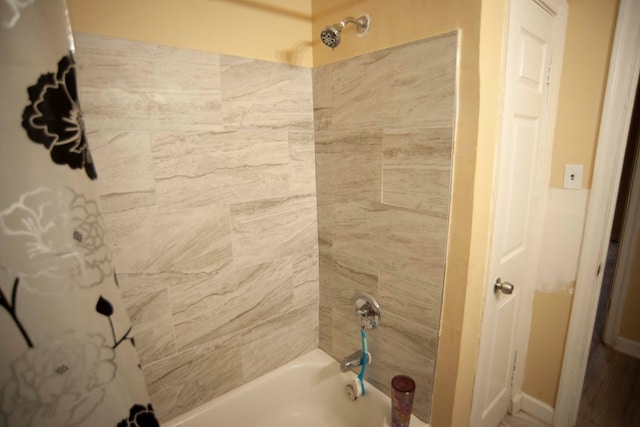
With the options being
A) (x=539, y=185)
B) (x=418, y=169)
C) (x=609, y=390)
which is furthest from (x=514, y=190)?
Answer: (x=609, y=390)

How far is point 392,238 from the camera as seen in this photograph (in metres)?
1.14

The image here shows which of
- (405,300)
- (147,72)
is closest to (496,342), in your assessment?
(405,300)

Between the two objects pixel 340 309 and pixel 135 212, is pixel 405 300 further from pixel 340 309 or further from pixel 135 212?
pixel 135 212

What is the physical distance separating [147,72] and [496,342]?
1.70 meters

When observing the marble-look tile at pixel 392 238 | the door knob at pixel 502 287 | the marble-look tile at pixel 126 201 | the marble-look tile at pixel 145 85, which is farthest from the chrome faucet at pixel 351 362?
the marble-look tile at pixel 145 85

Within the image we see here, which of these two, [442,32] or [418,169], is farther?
[418,169]

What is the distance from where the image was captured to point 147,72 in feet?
3.23

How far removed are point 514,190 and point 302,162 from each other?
0.88 m

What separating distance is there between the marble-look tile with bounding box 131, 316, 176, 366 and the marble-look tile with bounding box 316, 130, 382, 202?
0.86m

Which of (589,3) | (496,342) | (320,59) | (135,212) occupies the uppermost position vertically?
(589,3)

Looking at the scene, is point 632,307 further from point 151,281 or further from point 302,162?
point 151,281

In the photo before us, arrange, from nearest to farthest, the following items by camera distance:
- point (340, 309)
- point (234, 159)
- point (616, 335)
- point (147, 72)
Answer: point (147, 72)
point (234, 159)
point (340, 309)
point (616, 335)

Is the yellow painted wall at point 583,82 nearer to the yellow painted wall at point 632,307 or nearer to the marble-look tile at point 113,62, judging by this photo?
the yellow painted wall at point 632,307

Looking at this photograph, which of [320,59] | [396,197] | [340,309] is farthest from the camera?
[340,309]
